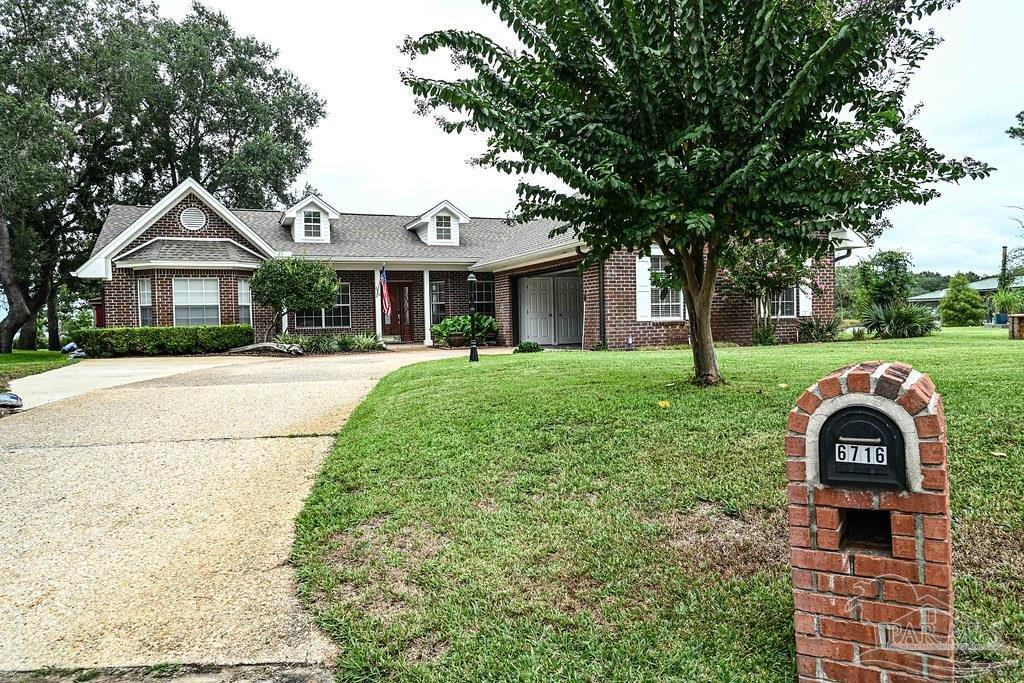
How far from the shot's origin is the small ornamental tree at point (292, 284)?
1931 cm

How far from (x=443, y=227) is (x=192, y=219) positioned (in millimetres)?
8424

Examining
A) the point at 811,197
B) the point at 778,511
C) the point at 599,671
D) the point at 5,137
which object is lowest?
the point at 599,671

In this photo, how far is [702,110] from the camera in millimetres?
5609

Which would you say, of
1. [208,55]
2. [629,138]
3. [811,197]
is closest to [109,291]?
[208,55]

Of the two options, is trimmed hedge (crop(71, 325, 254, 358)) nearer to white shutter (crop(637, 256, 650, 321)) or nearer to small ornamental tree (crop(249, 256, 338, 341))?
small ornamental tree (crop(249, 256, 338, 341))

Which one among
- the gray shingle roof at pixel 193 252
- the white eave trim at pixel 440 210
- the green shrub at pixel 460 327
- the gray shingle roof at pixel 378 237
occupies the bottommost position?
the green shrub at pixel 460 327

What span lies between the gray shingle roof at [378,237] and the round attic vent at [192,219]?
7.38 feet

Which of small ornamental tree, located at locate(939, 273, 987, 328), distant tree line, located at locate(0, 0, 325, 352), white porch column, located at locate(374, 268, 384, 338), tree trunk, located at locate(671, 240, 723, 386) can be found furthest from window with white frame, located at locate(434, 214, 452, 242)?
small ornamental tree, located at locate(939, 273, 987, 328)

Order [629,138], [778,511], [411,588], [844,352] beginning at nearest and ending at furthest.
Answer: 1. [411,588]
2. [778,511]
3. [629,138]
4. [844,352]

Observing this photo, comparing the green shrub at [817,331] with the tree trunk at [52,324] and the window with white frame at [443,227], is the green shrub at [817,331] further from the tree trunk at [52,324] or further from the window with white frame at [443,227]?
the tree trunk at [52,324]

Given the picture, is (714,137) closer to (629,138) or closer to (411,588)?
(629,138)

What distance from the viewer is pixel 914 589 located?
220cm

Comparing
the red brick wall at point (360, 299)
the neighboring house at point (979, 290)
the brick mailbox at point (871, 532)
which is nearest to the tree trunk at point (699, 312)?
the brick mailbox at point (871, 532)

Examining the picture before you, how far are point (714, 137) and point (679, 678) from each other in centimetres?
468
